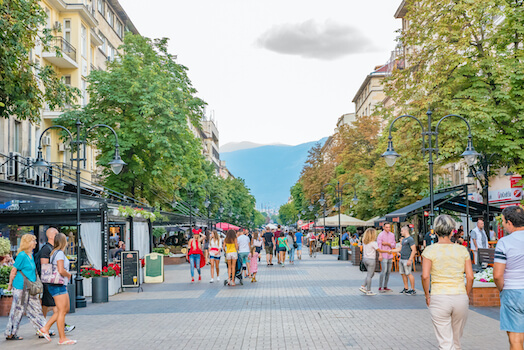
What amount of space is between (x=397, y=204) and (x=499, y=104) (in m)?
16.6

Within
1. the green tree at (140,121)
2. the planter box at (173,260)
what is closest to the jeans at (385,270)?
the green tree at (140,121)

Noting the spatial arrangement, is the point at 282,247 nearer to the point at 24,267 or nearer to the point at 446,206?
the point at 446,206

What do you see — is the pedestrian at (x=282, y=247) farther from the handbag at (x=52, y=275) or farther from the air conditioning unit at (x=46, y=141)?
the handbag at (x=52, y=275)

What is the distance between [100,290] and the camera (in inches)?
635

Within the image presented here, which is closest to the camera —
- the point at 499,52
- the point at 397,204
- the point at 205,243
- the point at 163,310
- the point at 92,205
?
the point at 163,310

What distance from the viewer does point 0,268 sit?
14906mm

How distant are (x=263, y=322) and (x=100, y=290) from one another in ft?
19.3

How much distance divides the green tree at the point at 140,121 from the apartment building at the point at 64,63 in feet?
7.32

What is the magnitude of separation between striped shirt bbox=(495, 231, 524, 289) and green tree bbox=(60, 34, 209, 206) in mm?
24335

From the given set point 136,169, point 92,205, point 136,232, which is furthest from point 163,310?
point 136,169

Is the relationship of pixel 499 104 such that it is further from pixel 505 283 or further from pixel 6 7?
pixel 505 283

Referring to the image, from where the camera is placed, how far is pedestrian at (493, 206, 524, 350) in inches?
250

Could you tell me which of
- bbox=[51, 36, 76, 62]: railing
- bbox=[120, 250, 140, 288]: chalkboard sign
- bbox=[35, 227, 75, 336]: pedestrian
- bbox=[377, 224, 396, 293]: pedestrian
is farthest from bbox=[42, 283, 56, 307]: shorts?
bbox=[51, 36, 76, 62]: railing

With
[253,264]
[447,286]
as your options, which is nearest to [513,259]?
[447,286]
